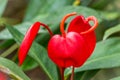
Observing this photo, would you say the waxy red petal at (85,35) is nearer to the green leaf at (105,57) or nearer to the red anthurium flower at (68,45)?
the red anthurium flower at (68,45)

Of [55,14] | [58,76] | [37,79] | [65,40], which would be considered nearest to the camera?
[65,40]

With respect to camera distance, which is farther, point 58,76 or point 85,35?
point 58,76

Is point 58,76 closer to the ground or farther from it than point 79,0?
farther from it

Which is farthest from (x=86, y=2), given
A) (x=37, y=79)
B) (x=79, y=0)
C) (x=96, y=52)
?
(x=37, y=79)

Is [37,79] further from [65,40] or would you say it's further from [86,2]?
[65,40]

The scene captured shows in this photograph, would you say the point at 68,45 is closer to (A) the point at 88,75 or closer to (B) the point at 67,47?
(B) the point at 67,47

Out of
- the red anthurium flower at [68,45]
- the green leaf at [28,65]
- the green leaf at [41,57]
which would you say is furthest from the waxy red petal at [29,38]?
the green leaf at [28,65]
